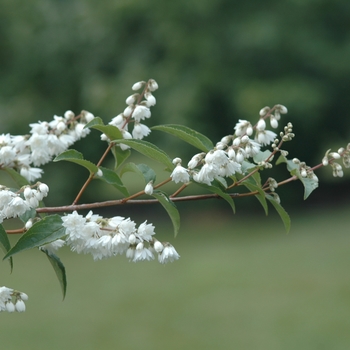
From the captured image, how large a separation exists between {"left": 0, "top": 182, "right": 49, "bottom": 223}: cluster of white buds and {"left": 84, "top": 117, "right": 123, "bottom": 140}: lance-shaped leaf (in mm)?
187

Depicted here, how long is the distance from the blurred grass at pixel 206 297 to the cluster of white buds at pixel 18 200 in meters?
5.11

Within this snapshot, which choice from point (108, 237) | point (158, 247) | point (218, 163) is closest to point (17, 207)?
→ point (108, 237)

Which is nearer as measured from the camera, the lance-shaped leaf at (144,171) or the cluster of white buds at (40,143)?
the lance-shaped leaf at (144,171)

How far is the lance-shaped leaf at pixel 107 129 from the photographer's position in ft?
4.51

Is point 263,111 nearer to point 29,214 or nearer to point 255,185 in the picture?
point 255,185

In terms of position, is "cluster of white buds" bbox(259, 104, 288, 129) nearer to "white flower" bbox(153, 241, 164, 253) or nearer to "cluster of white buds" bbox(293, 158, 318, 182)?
"cluster of white buds" bbox(293, 158, 318, 182)

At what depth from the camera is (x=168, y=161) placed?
1339 millimetres

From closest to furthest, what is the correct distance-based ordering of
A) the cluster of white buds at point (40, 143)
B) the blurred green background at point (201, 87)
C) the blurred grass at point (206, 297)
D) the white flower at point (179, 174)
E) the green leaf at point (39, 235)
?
the green leaf at point (39, 235) → the white flower at point (179, 174) → the cluster of white buds at point (40, 143) → the blurred grass at point (206, 297) → the blurred green background at point (201, 87)

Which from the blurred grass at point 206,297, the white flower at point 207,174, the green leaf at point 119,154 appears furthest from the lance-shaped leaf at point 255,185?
the blurred grass at point 206,297

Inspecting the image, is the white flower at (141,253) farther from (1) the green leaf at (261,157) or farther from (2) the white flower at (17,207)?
(1) the green leaf at (261,157)

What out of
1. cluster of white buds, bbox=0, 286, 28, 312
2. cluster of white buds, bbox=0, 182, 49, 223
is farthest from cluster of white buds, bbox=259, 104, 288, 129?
cluster of white buds, bbox=0, 286, 28, 312

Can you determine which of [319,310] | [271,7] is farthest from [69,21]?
[319,310]

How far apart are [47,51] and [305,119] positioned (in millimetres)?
5326

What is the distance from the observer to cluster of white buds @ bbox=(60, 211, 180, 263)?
122cm
